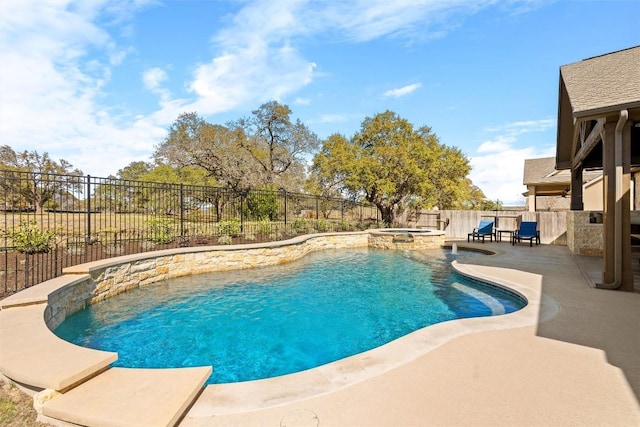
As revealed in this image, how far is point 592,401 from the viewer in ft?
7.20

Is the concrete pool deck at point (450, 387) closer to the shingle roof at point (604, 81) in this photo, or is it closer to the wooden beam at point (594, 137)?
the shingle roof at point (604, 81)

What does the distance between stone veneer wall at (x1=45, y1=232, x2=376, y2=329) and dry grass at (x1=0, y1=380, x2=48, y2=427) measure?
7.32ft

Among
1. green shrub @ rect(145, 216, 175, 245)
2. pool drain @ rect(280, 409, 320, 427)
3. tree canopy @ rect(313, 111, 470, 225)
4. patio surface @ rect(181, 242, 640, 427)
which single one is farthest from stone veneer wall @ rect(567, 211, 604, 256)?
green shrub @ rect(145, 216, 175, 245)

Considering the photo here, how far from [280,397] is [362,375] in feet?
2.41

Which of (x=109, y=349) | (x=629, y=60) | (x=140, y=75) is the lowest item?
(x=109, y=349)

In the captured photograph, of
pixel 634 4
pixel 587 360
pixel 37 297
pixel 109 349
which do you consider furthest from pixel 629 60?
pixel 37 297

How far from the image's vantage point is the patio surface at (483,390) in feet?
6.56

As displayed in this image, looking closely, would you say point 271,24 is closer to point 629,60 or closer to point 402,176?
point 629,60

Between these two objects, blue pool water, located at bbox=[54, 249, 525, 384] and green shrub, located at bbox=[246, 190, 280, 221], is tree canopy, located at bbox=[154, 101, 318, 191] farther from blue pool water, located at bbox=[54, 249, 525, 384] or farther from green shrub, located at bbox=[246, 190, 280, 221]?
blue pool water, located at bbox=[54, 249, 525, 384]

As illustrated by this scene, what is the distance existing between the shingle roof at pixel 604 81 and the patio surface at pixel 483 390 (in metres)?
3.86

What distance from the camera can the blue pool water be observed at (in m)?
3.90

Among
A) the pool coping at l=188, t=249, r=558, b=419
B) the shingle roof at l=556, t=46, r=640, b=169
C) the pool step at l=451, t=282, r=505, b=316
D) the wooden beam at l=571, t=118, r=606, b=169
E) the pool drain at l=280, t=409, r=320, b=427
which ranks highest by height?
the shingle roof at l=556, t=46, r=640, b=169

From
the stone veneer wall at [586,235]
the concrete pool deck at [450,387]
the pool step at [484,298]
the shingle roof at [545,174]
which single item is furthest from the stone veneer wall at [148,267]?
the shingle roof at [545,174]

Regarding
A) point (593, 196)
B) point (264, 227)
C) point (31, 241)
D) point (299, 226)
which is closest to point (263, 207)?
point (299, 226)
